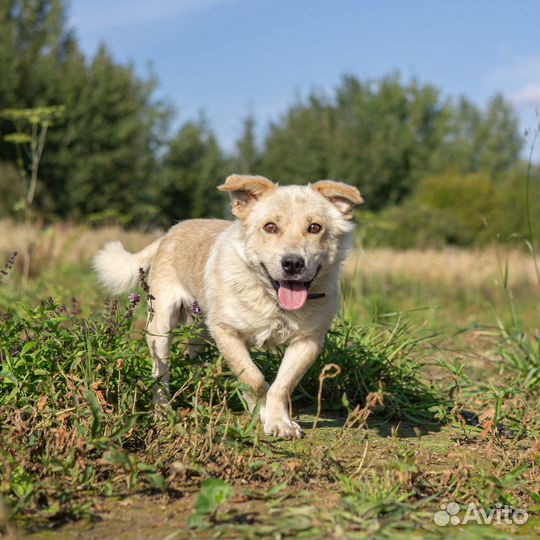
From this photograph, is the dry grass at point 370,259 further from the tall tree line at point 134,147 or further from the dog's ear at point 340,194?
the dog's ear at point 340,194

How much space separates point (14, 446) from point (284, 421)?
163 centimetres

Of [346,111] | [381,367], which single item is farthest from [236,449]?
[346,111]

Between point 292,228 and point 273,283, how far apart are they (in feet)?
1.28

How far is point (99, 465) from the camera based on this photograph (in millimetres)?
3303

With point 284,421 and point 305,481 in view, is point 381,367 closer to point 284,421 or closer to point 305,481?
point 284,421

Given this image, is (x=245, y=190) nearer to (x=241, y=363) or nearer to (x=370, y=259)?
(x=241, y=363)

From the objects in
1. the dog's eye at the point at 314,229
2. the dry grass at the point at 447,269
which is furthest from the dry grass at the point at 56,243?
the dog's eye at the point at 314,229

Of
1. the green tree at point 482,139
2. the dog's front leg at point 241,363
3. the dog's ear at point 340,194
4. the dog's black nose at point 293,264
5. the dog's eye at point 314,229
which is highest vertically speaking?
the green tree at point 482,139

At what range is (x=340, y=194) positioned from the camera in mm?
4898

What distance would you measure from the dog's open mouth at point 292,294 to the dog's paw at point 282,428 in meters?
0.71

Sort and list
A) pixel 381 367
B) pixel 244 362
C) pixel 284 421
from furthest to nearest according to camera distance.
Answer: pixel 381 367
pixel 244 362
pixel 284 421

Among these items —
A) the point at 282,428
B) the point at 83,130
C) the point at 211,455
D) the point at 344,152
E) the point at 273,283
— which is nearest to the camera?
the point at 211,455

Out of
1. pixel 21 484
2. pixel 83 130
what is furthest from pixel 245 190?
pixel 83 130

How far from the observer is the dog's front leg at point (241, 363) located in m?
4.44
